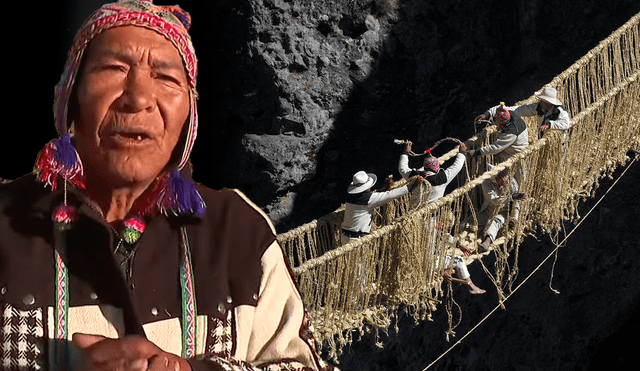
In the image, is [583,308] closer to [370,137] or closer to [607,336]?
[607,336]

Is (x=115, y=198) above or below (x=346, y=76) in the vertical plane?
below

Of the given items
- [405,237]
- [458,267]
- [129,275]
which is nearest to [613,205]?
[458,267]

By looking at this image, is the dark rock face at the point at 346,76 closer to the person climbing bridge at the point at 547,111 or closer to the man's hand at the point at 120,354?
the person climbing bridge at the point at 547,111

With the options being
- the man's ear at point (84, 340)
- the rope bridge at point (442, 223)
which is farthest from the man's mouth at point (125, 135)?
the rope bridge at point (442, 223)

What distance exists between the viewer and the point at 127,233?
3.73 feet

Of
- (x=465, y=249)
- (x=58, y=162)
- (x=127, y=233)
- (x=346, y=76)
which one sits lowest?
(x=465, y=249)

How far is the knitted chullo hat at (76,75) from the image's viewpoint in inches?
42.9

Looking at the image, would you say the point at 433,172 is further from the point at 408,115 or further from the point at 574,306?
the point at 574,306

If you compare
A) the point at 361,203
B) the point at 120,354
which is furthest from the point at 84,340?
the point at 361,203

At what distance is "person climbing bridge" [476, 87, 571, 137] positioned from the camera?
4.16 meters

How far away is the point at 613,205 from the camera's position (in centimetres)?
648

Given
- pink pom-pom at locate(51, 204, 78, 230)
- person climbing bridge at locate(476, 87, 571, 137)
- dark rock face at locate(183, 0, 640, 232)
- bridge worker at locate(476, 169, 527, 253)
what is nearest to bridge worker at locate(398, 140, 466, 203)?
bridge worker at locate(476, 169, 527, 253)

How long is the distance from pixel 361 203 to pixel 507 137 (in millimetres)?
942

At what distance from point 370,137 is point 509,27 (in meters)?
1.34
